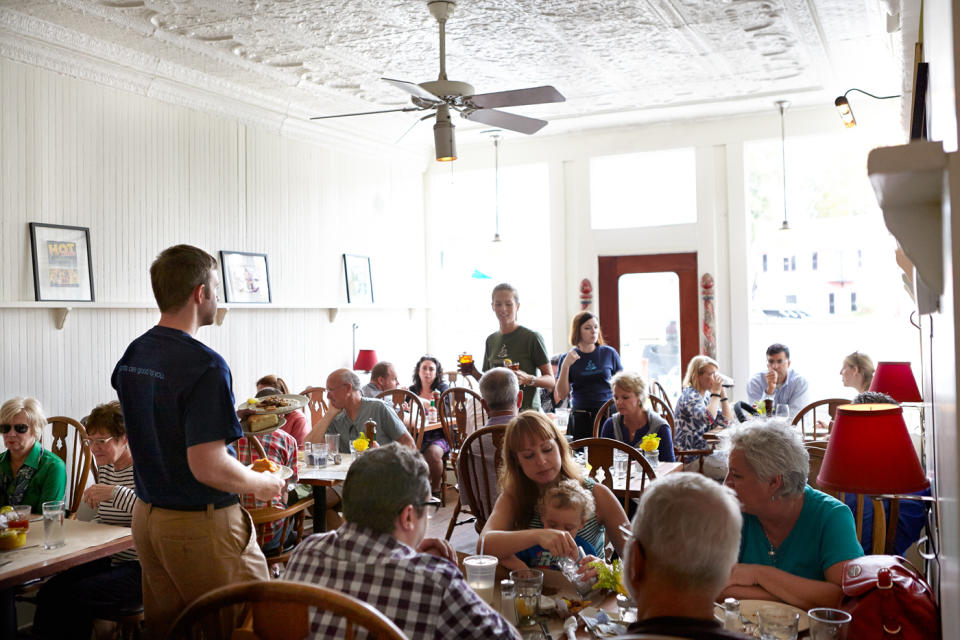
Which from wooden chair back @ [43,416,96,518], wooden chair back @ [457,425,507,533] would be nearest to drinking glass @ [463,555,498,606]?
wooden chair back @ [457,425,507,533]

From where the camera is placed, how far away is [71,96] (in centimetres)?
A: 545

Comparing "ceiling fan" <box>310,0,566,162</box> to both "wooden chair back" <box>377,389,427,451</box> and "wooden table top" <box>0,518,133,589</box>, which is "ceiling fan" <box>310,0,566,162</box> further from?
"wooden table top" <box>0,518,133,589</box>

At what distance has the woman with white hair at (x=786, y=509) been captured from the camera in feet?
7.57

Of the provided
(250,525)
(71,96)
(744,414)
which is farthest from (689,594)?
(71,96)

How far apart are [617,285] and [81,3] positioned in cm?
568

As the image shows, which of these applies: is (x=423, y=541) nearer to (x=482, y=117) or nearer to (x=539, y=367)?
(x=482, y=117)

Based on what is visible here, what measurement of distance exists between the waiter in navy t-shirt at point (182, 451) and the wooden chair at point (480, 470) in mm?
1229

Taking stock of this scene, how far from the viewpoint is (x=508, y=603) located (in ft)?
6.82

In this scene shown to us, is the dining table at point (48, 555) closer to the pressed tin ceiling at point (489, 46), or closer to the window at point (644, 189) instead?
the pressed tin ceiling at point (489, 46)

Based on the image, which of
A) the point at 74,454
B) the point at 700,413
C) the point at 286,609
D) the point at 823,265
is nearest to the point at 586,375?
the point at 700,413

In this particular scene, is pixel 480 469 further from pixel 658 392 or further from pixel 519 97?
pixel 658 392

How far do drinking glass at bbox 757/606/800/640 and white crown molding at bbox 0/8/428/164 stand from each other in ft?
17.5

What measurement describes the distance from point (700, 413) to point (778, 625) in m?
3.54

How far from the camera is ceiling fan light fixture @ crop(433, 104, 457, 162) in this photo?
187 inches
